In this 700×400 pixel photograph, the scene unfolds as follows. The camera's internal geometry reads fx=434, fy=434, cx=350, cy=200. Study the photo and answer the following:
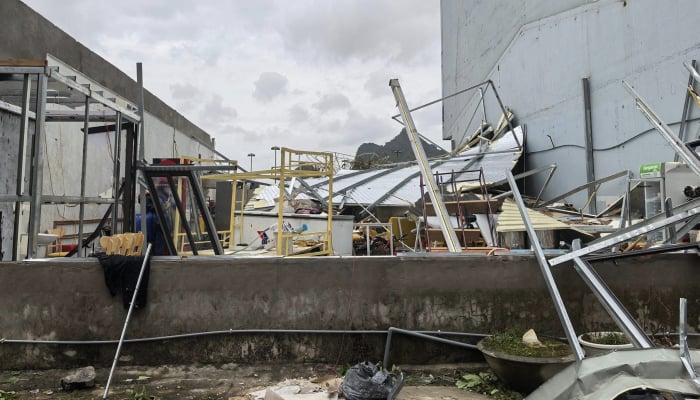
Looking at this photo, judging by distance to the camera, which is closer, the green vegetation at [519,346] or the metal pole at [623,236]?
→ the green vegetation at [519,346]

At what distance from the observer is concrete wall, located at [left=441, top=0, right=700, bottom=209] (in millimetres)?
8320

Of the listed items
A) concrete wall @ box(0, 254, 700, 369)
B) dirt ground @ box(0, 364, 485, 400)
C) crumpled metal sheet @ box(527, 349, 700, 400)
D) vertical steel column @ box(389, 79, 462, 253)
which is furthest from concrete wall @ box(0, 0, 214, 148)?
crumpled metal sheet @ box(527, 349, 700, 400)

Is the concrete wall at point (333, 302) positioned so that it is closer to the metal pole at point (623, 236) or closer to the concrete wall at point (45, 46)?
the metal pole at point (623, 236)

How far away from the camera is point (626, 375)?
209 cm

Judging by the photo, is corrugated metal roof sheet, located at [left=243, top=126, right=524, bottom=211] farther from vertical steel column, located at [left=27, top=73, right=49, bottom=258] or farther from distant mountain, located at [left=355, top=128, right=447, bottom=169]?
distant mountain, located at [left=355, top=128, right=447, bottom=169]

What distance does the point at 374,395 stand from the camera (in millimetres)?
3412

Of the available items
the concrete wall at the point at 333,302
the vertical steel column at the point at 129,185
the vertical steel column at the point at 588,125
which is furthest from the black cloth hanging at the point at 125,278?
the vertical steel column at the point at 588,125

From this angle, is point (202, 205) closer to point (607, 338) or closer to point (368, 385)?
point (368, 385)

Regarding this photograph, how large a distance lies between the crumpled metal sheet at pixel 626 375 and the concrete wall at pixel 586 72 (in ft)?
24.6

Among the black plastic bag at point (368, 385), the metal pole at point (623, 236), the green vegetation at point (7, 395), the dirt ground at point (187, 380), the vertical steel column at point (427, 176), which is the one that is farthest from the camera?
the vertical steel column at point (427, 176)

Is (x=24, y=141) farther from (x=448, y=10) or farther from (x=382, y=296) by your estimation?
(x=448, y=10)

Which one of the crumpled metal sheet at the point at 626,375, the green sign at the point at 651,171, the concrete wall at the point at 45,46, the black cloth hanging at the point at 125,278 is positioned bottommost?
the crumpled metal sheet at the point at 626,375

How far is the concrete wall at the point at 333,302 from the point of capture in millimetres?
4238

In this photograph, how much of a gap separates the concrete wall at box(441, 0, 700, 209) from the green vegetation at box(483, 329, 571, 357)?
249 inches
